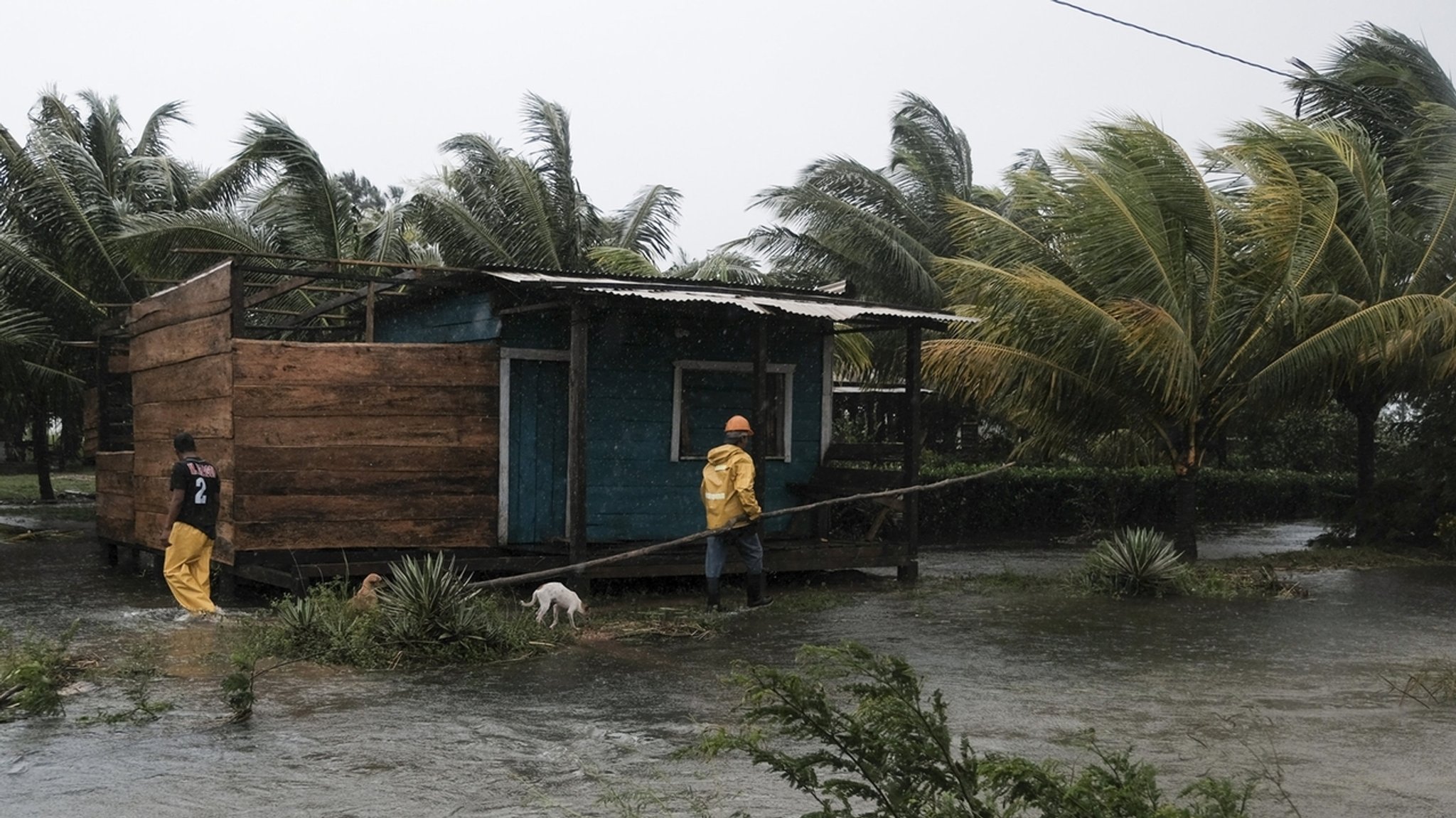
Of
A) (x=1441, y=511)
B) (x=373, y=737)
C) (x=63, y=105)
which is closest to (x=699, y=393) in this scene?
(x=373, y=737)

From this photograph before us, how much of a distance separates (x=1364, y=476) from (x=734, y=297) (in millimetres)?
11961

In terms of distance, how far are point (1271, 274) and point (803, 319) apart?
19.3ft

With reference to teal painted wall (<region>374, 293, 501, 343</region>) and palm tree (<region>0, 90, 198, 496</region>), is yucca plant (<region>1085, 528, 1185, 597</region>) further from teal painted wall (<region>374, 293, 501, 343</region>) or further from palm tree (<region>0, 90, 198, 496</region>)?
palm tree (<region>0, 90, 198, 496</region>)

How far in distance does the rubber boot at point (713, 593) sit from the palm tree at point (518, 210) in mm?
11862

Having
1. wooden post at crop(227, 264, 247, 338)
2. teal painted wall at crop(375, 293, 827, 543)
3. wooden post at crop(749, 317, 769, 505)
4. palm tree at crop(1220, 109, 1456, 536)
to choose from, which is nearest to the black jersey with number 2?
wooden post at crop(227, 264, 247, 338)

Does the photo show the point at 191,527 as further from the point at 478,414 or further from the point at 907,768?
the point at 907,768

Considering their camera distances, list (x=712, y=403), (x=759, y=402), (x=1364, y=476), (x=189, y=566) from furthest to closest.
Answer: (x=1364, y=476) → (x=712, y=403) → (x=759, y=402) → (x=189, y=566)

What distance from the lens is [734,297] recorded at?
13.3 meters

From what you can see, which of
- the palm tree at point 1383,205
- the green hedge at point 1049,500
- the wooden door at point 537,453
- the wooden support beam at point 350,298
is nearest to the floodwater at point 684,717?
the wooden door at point 537,453

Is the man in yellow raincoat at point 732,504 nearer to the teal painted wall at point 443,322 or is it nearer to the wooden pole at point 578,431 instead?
the wooden pole at point 578,431

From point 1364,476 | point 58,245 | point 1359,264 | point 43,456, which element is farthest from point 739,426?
point 43,456

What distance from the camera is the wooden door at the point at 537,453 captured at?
13648 millimetres

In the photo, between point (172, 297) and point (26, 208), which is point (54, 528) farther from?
point (172, 297)

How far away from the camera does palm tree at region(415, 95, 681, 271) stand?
24281 millimetres
